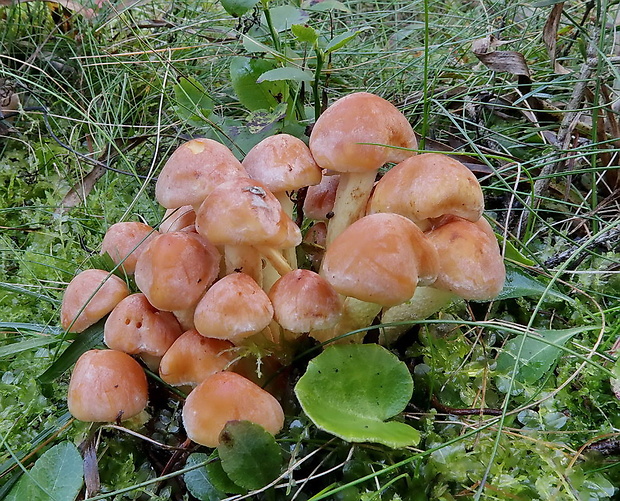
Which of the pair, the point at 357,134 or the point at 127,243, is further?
the point at 127,243

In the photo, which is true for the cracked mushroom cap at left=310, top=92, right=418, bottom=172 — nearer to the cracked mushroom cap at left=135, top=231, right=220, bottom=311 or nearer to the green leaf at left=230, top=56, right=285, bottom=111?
the cracked mushroom cap at left=135, top=231, right=220, bottom=311

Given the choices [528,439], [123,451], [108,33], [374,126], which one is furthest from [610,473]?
[108,33]

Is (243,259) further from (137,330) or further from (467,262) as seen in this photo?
(467,262)

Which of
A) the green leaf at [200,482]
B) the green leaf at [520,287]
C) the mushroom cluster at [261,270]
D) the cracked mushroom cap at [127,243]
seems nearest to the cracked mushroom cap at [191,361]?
the mushroom cluster at [261,270]

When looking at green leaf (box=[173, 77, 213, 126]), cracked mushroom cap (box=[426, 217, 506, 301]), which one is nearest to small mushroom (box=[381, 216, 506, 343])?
cracked mushroom cap (box=[426, 217, 506, 301])

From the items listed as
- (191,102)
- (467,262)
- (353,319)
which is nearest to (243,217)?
(353,319)

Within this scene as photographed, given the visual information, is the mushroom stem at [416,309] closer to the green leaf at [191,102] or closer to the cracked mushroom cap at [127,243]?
the cracked mushroom cap at [127,243]

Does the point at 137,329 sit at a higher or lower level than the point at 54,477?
higher
